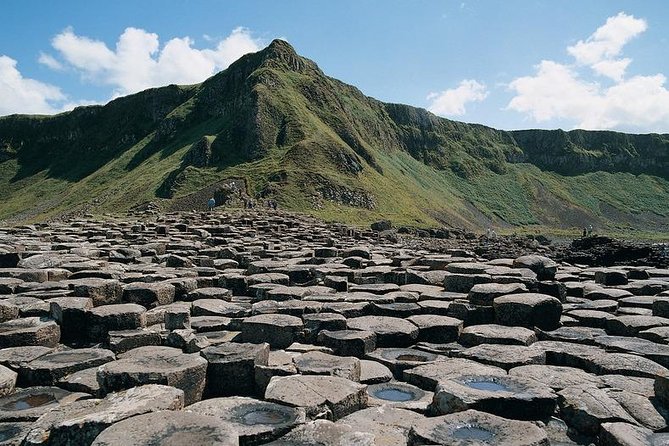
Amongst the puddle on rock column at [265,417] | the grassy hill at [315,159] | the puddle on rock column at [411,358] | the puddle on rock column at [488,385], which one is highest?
the grassy hill at [315,159]

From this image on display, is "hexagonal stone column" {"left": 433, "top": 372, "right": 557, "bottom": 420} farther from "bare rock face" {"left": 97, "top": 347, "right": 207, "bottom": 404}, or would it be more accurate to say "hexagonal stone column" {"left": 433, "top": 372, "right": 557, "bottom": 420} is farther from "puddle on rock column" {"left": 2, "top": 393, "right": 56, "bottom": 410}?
"puddle on rock column" {"left": 2, "top": 393, "right": 56, "bottom": 410}

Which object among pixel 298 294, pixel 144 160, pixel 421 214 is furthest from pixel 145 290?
pixel 144 160

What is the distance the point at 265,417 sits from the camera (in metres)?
4.65

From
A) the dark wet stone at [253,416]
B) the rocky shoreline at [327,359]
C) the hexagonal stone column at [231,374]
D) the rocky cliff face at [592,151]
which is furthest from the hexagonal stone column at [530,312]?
the rocky cliff face at [592,151]

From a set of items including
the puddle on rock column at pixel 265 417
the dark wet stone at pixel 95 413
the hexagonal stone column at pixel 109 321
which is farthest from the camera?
the hexagonal stone column at pixel 109 321

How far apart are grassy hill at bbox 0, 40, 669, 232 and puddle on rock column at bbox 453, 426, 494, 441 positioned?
161ft

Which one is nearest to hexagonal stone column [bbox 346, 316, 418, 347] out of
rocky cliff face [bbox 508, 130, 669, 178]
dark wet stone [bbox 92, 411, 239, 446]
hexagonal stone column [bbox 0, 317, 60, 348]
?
dark wet stone [bbox 92, 411, 239, 446]

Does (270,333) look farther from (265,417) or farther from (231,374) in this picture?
(265,417)

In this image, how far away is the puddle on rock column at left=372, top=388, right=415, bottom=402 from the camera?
18.2ft

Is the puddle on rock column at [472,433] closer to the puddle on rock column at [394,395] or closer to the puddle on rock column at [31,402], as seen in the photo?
the puddle on rock column at [394,395]

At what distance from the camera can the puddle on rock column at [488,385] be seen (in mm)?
5406

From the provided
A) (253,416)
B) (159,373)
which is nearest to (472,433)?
(253,416)

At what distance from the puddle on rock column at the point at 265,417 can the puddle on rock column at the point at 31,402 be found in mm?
2057

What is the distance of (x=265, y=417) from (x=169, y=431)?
102 cm
